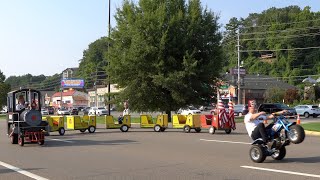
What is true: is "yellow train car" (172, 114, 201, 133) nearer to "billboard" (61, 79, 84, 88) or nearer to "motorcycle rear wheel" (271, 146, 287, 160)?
"motorcycle rear wheel" (271, 146, 287, 160)

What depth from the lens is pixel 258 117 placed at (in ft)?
40.7

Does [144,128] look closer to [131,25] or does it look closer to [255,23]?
[131,25]

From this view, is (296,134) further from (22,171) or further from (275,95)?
(275,95)

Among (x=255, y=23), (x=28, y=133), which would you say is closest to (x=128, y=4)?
(x=28, y=133)

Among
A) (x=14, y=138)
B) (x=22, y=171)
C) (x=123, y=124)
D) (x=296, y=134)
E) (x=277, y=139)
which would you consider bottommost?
(x=22, y=171)

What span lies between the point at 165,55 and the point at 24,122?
21758 millimetres

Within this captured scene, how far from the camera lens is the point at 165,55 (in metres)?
39.1

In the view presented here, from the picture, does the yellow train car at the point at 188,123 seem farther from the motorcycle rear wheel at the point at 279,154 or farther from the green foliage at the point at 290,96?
the green foliage at the point at 290,96

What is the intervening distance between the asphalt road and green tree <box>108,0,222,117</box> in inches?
823

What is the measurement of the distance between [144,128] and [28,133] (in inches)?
465

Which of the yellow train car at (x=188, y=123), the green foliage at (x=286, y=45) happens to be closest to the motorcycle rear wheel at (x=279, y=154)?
the yellow train car at (x=188, y=123)

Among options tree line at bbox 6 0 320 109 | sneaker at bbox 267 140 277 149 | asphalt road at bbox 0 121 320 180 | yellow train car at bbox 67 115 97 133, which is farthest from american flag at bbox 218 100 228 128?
tree line at bbox 6 0 320 109

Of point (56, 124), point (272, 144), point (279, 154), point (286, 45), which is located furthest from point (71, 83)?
point (272, 144)

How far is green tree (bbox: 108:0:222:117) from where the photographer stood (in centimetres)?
3844
